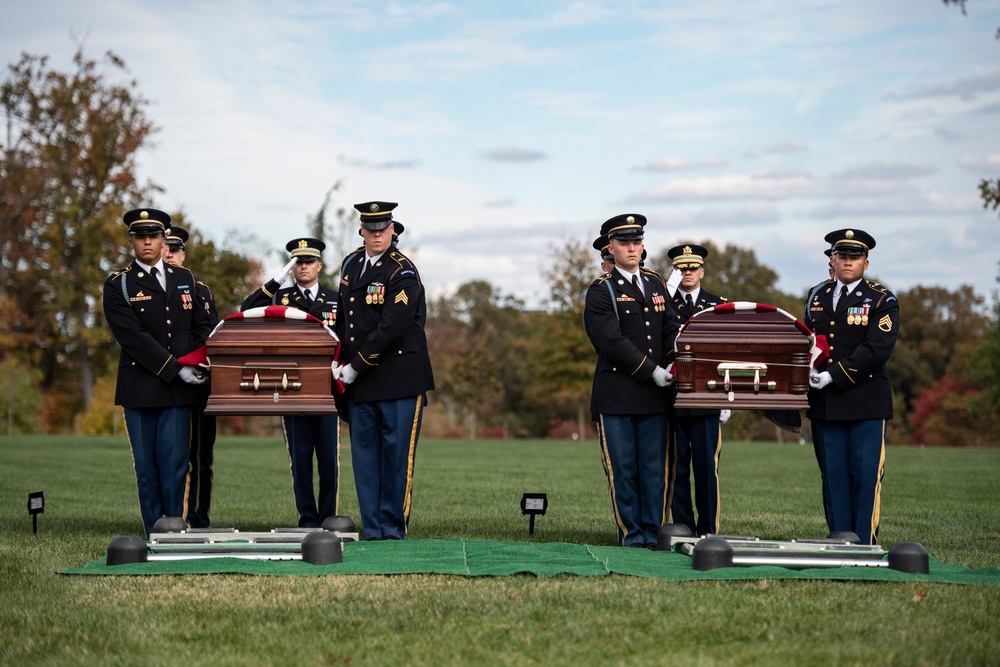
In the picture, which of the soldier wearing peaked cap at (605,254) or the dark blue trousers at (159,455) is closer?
the dark blue trousers at (159,455)

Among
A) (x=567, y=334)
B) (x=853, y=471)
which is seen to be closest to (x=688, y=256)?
(x=853, y=471)

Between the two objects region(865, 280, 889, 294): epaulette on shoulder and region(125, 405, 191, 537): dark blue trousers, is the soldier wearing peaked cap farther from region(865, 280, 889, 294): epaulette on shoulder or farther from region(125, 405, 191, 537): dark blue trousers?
region(125, 405, 191, 537): dark blue trousers

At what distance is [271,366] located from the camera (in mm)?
9062

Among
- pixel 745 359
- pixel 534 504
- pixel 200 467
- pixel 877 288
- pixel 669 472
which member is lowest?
pixel 534 504

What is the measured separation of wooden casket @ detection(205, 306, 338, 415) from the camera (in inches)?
356

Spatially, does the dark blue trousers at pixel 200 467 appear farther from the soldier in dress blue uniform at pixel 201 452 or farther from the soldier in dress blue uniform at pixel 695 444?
the soldier in dress blue uniform at pixel 695 444

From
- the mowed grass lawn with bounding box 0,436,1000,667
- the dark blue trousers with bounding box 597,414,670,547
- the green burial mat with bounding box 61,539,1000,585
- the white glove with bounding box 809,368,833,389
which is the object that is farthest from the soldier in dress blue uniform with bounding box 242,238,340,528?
the white glove with bounding box 809,368,833,389

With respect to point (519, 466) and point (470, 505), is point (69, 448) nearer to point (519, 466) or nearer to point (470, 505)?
point (519, 466)

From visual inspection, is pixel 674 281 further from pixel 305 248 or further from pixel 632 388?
pixel 305 248

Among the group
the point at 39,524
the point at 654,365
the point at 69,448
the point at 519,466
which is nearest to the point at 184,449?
the point at 39,524

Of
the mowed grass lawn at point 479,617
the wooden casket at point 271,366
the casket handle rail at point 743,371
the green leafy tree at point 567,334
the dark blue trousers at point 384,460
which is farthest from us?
the green leafy tree at point 567,334

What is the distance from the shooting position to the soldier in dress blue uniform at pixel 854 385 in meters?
9.20

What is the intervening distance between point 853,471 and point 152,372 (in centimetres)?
550

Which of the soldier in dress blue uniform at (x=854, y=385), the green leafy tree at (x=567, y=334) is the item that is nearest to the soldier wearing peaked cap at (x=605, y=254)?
the soldier in dress blue uniform at (x=854, y=385)
